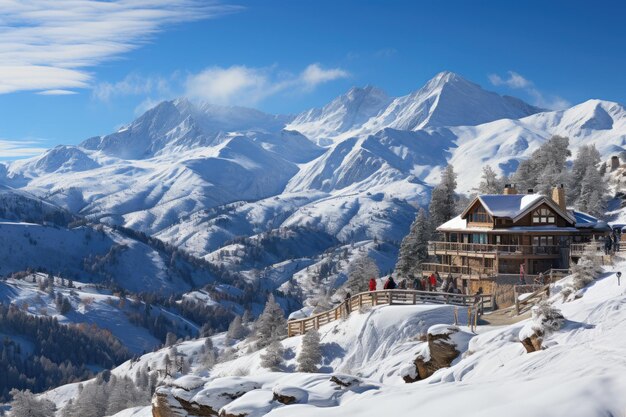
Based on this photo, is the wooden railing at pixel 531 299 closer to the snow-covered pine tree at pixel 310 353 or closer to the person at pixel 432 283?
the person at pixel 432 283

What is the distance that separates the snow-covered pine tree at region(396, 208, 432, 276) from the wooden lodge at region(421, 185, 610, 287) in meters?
9.66

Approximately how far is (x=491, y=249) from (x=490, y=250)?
0.46ft

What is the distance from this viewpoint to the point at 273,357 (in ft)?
148

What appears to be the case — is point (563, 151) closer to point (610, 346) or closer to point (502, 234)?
point (502, 234)

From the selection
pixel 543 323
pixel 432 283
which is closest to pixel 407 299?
pixel 432 283

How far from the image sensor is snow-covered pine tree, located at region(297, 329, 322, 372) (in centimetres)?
4238

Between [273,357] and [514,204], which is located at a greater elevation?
[514,204]

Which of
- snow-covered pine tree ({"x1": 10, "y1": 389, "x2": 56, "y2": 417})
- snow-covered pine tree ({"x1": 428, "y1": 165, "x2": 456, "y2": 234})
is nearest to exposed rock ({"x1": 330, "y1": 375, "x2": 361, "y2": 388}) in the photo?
snow-covered pine tree ({"x1": 428, "y1": 165, "x2": 456, "y2": 234})

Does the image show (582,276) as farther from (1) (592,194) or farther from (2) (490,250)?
(1) (592,194)

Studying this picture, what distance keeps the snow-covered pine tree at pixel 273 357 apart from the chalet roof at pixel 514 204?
25013 millimetres

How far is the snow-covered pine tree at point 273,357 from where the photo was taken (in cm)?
4491

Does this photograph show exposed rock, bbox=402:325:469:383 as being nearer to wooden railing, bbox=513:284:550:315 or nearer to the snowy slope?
the snowy slope

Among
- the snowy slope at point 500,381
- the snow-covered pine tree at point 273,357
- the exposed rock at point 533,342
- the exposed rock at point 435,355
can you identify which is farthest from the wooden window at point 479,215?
the exposed rock at point 533,342

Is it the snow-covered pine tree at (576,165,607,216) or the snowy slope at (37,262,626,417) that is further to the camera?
the snow-covered pine tree at (576,165,607,216)
